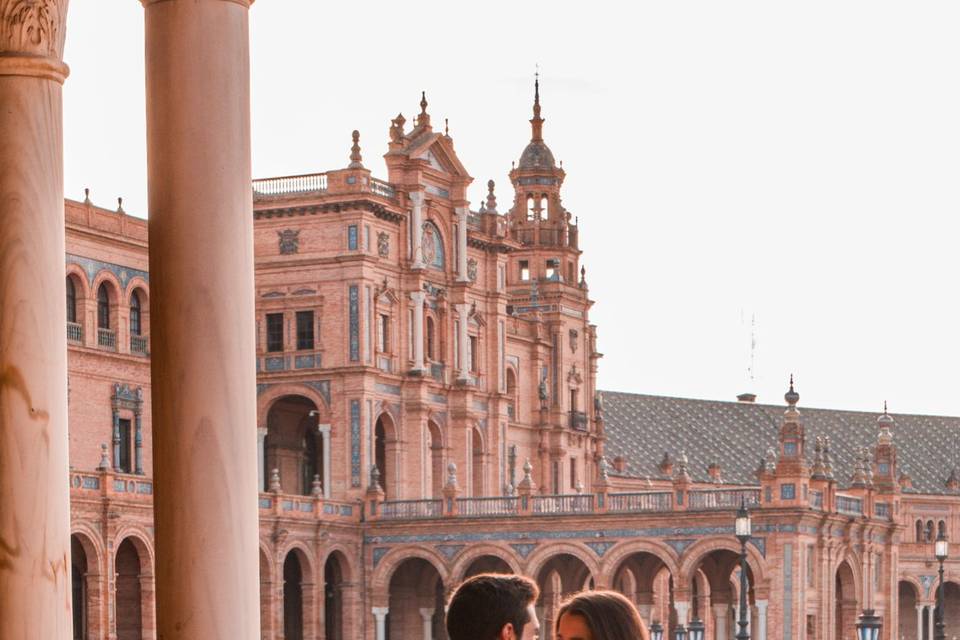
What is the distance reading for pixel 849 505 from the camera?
215ft

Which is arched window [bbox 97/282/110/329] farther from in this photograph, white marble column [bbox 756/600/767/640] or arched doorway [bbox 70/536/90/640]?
white marble column [bbox 756/600/767/640]

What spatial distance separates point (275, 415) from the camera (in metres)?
67.2

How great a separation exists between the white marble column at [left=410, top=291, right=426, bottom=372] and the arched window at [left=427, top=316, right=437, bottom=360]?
4.00 feet

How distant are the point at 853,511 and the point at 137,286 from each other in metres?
21.2

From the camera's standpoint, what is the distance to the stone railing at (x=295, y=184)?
65938 millimetres

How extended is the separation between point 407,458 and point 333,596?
188 inches

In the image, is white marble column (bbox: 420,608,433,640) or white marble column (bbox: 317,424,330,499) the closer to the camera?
white marble column (bbox: 317,424,330,499)

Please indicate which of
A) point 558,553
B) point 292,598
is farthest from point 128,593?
point 558,553

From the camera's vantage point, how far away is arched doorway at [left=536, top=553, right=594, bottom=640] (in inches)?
2606

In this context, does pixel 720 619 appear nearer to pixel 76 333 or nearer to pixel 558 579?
pixel 558 579

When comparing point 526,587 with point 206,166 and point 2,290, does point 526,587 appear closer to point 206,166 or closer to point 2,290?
point 206,166

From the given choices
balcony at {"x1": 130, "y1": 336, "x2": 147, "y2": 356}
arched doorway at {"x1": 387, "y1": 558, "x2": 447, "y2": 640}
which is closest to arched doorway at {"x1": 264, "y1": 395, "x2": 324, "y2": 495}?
arched doorway at {"x1": 387, "y1": 558, "x2": 447, "y2": 640}

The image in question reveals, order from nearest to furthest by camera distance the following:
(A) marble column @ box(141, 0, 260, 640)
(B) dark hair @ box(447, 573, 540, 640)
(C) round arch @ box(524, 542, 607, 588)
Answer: (B) dark hair @ box(447, 573, 540, 640), (A) marble column @ box(141, 0, 260, 640), (C) round arch @ box(524, 542, 607, 588)

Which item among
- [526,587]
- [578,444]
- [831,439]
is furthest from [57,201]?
[831,439]
